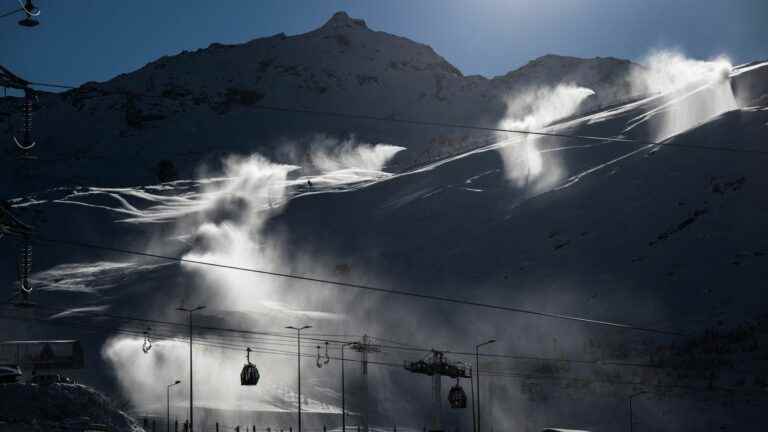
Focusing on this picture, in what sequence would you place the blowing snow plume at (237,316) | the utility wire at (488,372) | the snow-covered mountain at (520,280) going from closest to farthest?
the utility wire at (488,372) < the blowing snow plume at (237,316) < the snow-covered mountain at (520,280)

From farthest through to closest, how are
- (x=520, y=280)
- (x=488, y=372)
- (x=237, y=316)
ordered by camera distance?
(x=520, y=280) < (x=237, y=316) < (x=488, y=372)

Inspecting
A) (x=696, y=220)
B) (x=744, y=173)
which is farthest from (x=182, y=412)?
(x=744, y=173)

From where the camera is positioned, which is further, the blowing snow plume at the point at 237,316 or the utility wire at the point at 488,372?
the blowing snow plume at the point at 237,316

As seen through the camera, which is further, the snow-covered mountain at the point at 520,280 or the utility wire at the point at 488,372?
the snow-covered mountain at the point at 520,280

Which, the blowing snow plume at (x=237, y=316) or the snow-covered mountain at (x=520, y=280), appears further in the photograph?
the snow-covered mountain at (x=520, y=280)

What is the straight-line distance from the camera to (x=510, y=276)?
14675 centimetres

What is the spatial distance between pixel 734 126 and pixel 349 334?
82934 millimetres

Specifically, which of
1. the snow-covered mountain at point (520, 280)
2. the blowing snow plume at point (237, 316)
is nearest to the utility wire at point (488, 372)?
the snow-covered mountain at point (520, 280)

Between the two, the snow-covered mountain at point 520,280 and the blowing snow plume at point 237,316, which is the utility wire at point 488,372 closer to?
the snow-covered mountain at point 520,280

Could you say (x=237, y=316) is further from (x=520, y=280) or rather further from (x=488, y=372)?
(x=520, y=280)

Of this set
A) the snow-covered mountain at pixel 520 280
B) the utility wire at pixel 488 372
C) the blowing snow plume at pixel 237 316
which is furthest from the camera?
the snow-covered mountain at pixel 520 280

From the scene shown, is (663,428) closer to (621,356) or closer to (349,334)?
(621,356)

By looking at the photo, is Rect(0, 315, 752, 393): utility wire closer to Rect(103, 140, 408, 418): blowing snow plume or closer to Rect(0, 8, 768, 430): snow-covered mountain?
Rect(0, 8, 768, 430): snow-covered mountain

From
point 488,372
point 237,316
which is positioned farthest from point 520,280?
point 237,316
